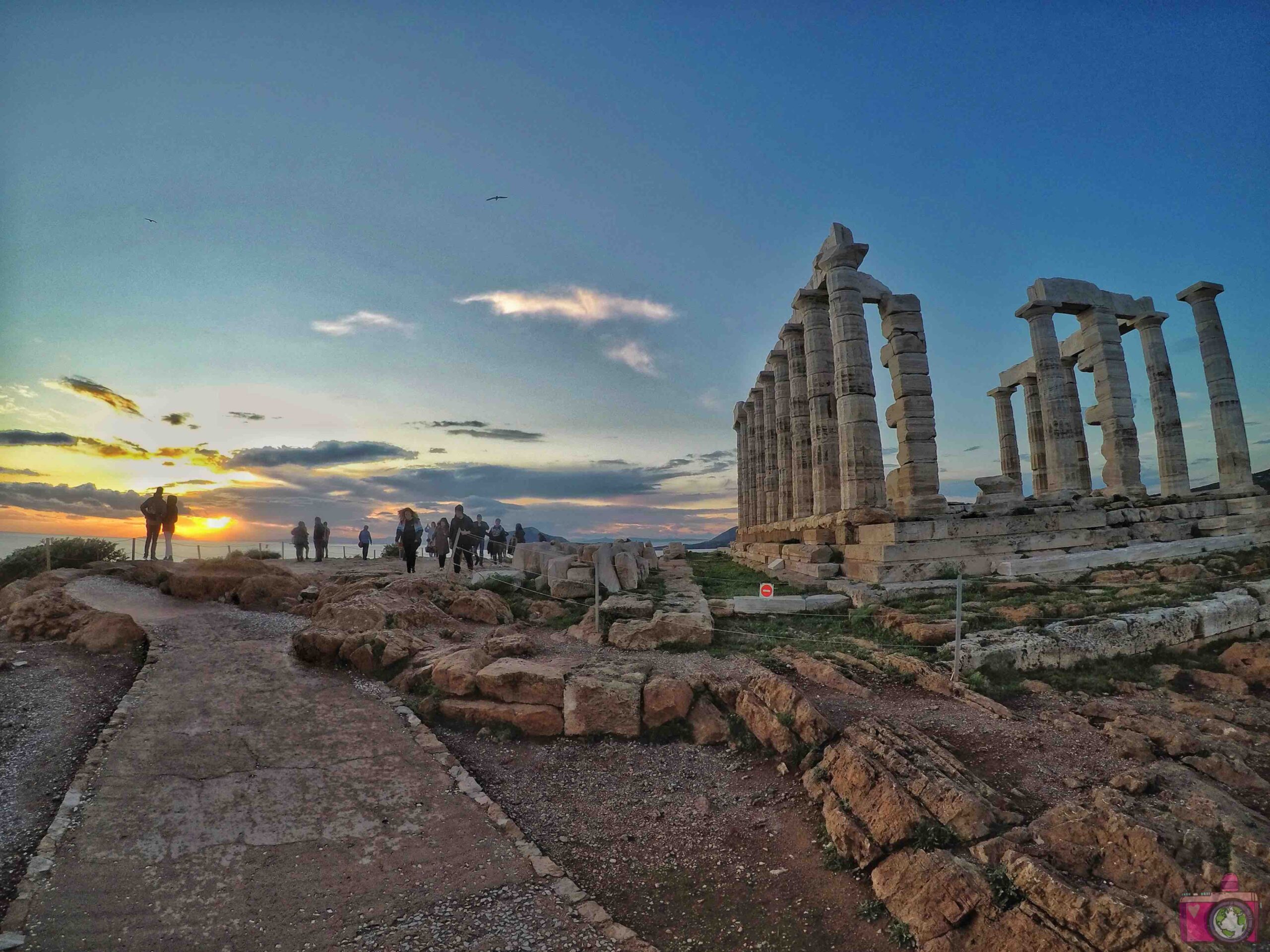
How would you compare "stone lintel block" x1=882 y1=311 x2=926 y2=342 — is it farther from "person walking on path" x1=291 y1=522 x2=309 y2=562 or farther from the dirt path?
"person walking on path" x1=291 y1=522 x2=309 y2=562

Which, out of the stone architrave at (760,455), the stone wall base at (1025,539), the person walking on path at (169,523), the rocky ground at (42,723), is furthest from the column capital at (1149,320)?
the person walking on path at (169,523)

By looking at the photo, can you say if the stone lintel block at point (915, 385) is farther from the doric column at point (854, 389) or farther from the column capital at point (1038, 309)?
the column capital at point (1038, 309)

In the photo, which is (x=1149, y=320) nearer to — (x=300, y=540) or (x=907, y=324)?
(x=907, y=324)

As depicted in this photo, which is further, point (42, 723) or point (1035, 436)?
point (1035, 436)

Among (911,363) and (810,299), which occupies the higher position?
(810,299)

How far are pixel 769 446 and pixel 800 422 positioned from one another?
5.22 m

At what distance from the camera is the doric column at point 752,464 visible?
101 ft

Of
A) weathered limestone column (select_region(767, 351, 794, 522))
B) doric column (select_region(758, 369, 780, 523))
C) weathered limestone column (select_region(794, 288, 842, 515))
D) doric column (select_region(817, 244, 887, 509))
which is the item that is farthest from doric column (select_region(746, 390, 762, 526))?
doric column (select_region(817, 244, 887, 509))

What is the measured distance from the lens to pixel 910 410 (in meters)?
17.0

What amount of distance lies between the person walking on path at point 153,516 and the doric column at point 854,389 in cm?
2128

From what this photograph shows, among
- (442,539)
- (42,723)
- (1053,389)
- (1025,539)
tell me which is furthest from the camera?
(442,539)

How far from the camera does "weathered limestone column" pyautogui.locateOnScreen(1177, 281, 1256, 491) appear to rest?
2084 cm

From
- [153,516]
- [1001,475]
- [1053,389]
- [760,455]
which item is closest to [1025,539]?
[1001,475]

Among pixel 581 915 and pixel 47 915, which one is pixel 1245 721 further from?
pixel 47 915
